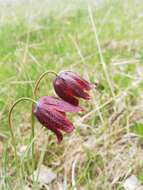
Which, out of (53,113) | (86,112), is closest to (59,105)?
(53,113)

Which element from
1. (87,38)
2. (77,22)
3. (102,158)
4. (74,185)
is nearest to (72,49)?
(87,38)

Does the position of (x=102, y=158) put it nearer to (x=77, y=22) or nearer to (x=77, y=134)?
(x=77, y=134)

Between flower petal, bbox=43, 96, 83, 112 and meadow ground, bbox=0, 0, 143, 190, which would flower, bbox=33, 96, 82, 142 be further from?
meadow ground, bbox=0, 0, 143, 190

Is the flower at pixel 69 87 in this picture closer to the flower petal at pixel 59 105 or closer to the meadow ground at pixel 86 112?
the flower petal at pixel 59 105

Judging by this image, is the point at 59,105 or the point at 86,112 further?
the point at 86,112

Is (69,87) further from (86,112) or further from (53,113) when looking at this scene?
(86,112)

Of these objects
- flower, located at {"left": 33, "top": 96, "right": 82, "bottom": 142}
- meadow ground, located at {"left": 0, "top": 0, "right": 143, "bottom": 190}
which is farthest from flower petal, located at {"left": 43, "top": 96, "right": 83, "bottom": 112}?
meadow ground, located at {"left": 0, "top": 0, "right": 143, "bottom": 190}
